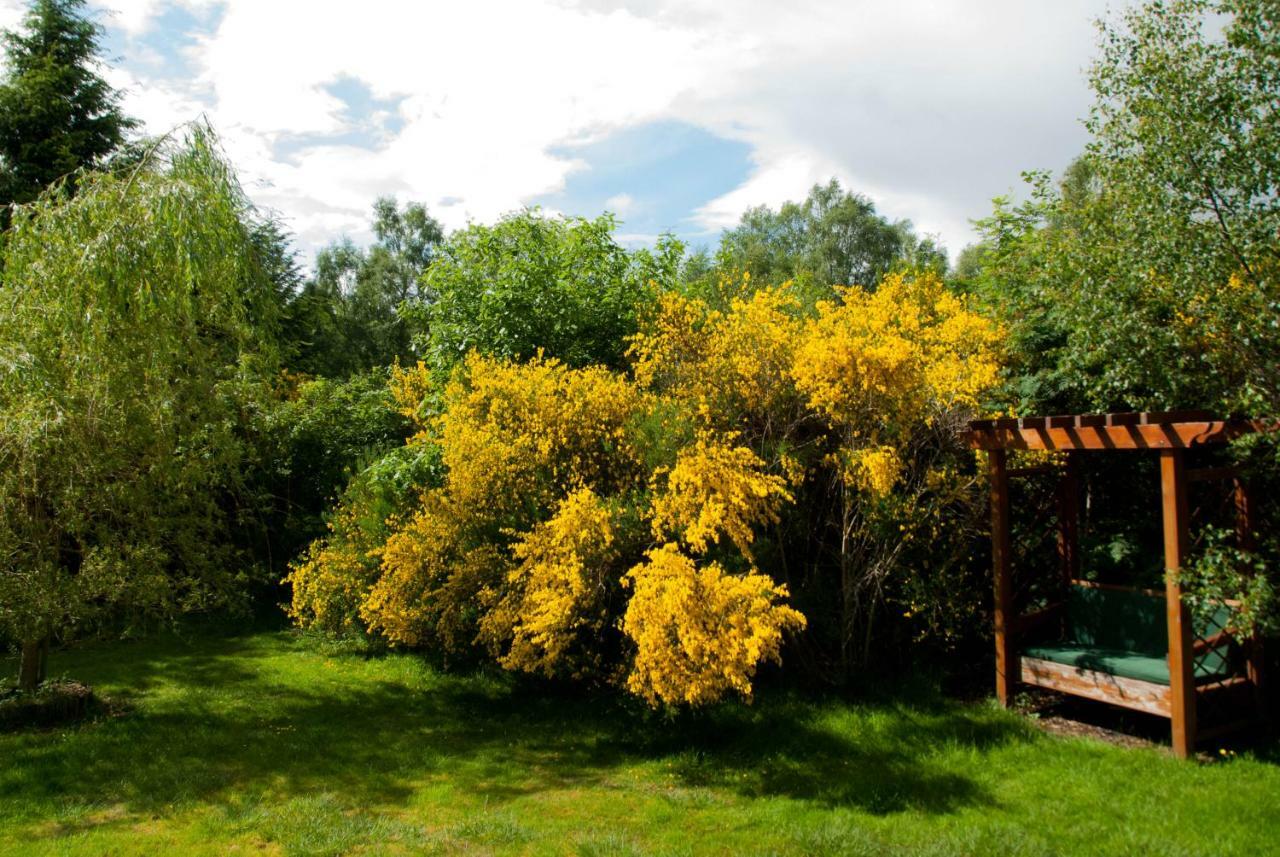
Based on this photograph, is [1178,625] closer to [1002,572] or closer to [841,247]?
[1002,572]

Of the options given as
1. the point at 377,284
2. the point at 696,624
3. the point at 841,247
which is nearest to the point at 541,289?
the point at 696,624

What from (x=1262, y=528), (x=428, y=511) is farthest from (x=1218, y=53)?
(x=428, y=511)

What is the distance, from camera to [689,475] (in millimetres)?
6160

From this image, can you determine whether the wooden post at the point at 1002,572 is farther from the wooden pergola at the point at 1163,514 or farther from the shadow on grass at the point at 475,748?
the shadow on grass at the point at 475,748

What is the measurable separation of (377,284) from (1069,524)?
97.1 ft

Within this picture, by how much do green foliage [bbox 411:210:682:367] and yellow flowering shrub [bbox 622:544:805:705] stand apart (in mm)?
4254

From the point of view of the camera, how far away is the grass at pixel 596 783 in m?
4.75

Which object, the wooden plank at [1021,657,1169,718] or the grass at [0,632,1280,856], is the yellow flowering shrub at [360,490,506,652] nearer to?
the grass at [0,632,1280,856]

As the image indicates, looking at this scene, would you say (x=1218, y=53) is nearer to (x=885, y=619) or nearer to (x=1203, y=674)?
(x=1203, y=674)

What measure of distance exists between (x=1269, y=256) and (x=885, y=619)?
4.12 metres

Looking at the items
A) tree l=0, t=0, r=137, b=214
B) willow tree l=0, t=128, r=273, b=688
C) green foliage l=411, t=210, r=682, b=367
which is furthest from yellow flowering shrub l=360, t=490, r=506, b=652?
tree l=0, t=0, r=137, b=214

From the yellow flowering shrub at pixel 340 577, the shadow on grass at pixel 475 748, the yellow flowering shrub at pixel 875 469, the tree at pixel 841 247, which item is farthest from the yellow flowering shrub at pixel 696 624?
the tree at pixel 841 247

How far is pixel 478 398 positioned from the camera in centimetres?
750

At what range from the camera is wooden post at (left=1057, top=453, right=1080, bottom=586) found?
718 centimetres
